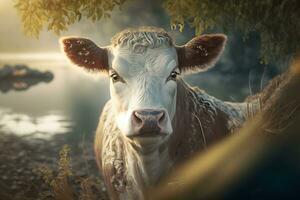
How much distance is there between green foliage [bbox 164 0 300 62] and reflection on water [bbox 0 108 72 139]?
0.92m

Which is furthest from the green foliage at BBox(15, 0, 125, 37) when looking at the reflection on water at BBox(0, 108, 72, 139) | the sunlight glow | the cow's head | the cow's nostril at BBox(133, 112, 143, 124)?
the cow's nostril at BBox(133, 112, 143, 124)

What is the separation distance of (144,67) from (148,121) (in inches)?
11.8

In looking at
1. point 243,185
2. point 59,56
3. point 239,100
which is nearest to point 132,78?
point 59,56

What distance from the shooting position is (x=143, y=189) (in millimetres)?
2428

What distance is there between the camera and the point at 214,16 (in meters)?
2.71

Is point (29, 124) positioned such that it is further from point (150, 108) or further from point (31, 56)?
point (150, 108)

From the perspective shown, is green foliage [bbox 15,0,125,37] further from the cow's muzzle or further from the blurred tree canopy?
the cow's muzzle

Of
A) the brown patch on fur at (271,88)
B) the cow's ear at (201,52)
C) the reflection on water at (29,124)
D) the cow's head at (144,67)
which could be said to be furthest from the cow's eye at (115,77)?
the brown patch on fur at (271,88)

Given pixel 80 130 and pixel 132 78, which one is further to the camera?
pixel 80 130

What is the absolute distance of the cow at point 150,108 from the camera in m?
2.16

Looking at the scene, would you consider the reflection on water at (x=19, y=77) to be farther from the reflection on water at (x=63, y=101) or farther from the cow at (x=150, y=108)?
the cow at (x=150, y=108)

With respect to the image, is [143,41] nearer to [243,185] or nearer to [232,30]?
[232,30]

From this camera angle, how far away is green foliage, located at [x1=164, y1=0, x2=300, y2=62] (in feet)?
8.82

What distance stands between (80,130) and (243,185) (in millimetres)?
946
